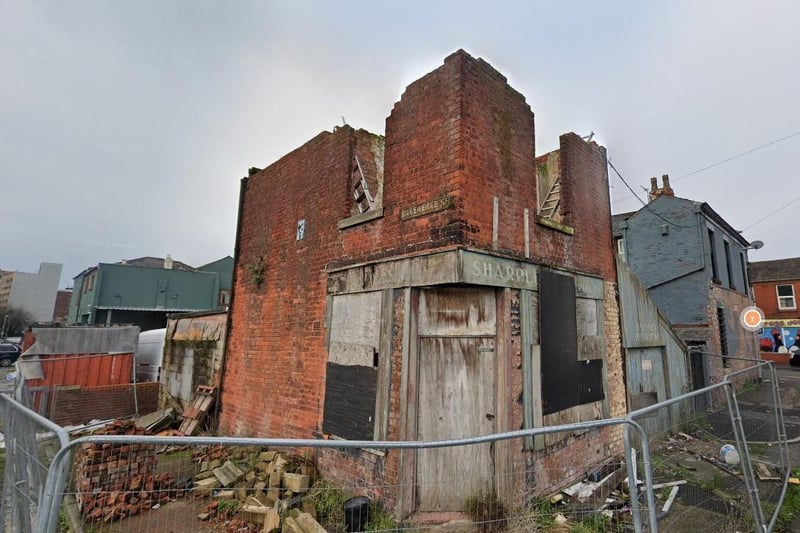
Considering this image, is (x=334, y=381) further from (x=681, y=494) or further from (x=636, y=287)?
(x=636, y=287)

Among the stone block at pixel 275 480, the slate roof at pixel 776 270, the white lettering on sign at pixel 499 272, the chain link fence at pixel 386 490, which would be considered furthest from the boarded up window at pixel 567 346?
the slate roof at pixel 776 270

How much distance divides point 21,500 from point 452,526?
4.20 meters

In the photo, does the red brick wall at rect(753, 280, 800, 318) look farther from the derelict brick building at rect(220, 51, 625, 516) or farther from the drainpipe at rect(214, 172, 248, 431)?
the drainpipe at rect(214, 172, 248, 431)

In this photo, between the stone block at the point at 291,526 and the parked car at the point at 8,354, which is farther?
the parked car at the point at 8,354

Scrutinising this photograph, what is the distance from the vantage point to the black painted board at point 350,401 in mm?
5590

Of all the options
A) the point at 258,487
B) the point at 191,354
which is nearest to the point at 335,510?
the point at 258,487

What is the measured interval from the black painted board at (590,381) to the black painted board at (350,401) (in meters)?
3.56

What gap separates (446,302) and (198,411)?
7.51 meters

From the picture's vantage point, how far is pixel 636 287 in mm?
8656

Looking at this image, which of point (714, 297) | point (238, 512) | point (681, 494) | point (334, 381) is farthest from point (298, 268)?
point (714, 297)

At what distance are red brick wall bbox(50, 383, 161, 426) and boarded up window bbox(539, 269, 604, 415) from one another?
1317 centimetres

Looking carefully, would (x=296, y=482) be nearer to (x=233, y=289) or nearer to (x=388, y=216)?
(x=388, y=216)

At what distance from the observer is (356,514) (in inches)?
185

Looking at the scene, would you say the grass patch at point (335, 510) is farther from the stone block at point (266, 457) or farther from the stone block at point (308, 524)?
the stone block at point (266, 457)
